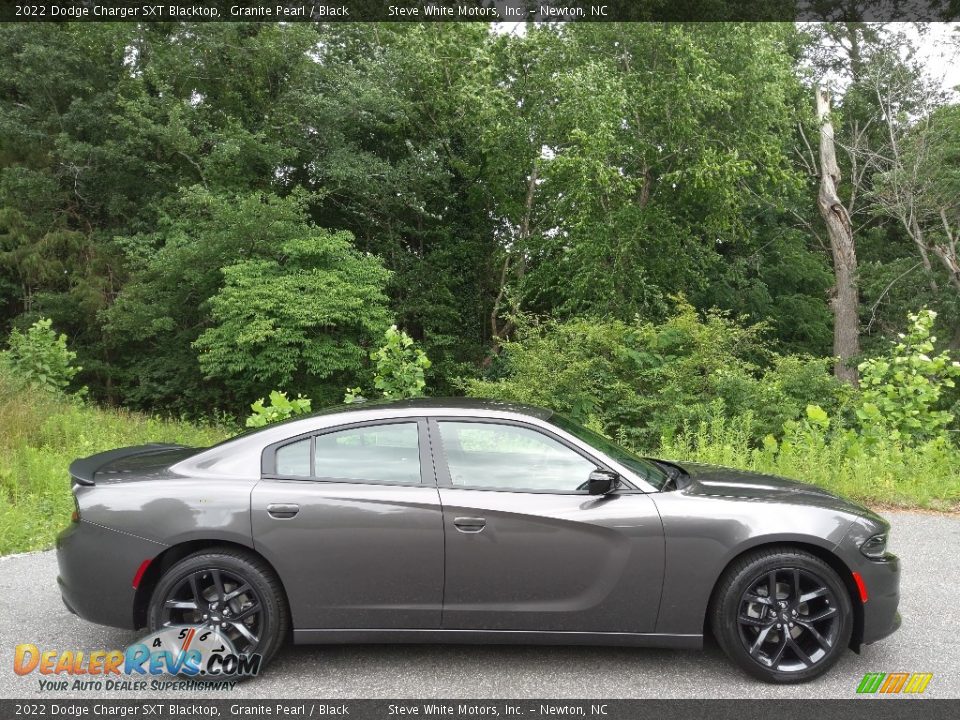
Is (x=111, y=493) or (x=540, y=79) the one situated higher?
(x=540, y=79)

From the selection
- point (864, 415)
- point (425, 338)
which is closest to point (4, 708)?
point (864, 415)

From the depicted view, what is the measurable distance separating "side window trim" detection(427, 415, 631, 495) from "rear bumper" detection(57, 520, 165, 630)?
4.91 ft

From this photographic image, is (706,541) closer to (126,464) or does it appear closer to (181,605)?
(181,605)

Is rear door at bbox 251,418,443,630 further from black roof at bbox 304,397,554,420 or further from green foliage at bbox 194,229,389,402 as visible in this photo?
green foliage at bbox 194,229,389,402

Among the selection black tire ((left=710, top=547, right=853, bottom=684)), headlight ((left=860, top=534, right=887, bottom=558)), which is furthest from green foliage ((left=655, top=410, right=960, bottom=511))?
black tire ((left=710, top=547, right=853, bottom=684))

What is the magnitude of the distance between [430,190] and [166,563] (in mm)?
22362

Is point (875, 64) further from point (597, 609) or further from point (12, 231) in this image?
point (12, 231)

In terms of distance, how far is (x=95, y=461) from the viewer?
460cm

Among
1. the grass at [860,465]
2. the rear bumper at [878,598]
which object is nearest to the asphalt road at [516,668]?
the rear bumper at [878,598]

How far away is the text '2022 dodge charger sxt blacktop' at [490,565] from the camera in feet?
12.8

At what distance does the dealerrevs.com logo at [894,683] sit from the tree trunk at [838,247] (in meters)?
20.3

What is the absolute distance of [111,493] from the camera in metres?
4.09

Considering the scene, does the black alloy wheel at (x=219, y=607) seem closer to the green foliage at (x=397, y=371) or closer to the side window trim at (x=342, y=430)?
the side window trim at (x=342, y=430)

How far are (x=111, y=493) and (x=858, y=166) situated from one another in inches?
1052
